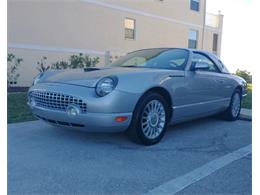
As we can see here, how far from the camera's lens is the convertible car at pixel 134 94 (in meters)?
3.87

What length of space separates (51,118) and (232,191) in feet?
8.12

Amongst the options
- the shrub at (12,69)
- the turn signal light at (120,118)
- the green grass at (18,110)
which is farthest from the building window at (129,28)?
the turn signal light at (120,118)

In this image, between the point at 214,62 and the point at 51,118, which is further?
the point at 214,62

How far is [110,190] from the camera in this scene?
2867 millimetres

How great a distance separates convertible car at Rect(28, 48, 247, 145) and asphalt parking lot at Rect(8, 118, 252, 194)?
1.06 ft

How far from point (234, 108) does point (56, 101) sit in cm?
404

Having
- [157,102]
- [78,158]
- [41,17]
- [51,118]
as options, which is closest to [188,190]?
[78,158]

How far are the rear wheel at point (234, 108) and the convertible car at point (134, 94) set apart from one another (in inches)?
34.3

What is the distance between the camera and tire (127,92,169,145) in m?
4.13

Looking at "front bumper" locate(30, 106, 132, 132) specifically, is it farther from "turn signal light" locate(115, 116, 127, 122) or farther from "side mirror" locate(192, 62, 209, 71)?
"side mirror" locate(192, 62, 209, 71)

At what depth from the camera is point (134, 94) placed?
4.02 m

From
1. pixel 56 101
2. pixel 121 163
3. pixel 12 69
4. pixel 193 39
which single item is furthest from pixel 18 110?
pixel 193 39

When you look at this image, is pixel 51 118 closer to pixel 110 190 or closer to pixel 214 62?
pixel 110 190

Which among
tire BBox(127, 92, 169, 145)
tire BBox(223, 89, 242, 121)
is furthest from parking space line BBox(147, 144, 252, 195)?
tire BBox(223, 89, 242, 121)
